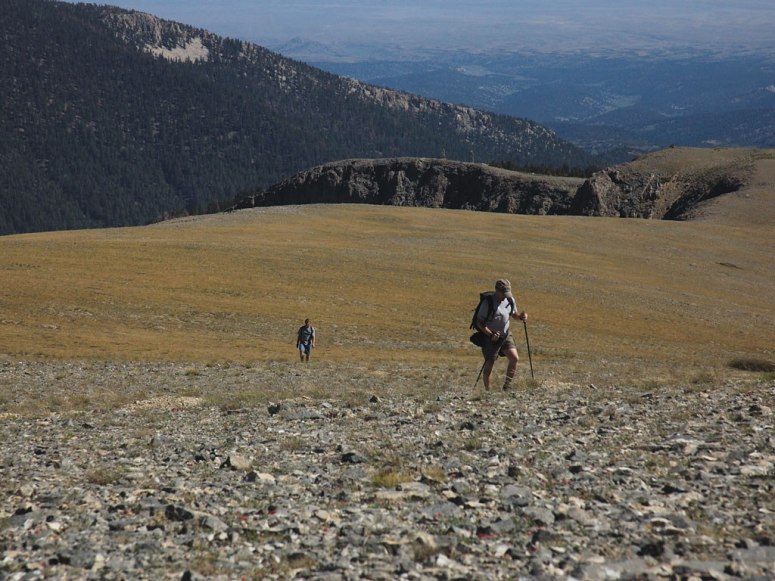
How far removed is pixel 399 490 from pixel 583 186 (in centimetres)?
14145

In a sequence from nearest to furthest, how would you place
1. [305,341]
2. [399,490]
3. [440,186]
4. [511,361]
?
[399,490], [511,361], [305,341], [440,186]

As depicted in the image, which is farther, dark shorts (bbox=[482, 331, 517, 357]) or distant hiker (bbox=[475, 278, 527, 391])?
dark shorts (bbox=[482, 331, 517, 357])

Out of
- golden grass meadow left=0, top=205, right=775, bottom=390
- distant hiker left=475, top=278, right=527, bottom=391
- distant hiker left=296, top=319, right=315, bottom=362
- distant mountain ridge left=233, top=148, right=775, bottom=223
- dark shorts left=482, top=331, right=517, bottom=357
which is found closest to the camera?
distant hiker left=475, top=278, right=527, bottom=391

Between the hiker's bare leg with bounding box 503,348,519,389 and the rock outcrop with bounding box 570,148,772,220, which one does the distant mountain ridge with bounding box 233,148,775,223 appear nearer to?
the rock outcrop with bounding box 570,148,772,220

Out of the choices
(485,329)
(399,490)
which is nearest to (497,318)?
(485,329)

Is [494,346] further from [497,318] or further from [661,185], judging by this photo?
[661,185]

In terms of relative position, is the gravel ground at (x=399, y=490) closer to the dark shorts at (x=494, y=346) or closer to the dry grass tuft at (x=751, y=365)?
the dark shorts at (x=494, y=346)

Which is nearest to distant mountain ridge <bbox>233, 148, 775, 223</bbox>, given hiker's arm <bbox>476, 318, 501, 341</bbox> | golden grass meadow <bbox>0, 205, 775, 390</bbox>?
golden grass meadow <bbox>0, 205, 775, 390</bbox>

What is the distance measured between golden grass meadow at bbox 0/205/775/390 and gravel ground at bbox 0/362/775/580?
34.5 ft

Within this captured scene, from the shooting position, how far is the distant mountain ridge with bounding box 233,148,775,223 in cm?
13300

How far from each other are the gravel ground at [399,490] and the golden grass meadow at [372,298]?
1052 centimetres

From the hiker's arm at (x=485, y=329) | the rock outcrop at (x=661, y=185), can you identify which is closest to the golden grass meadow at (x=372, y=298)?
the hiker's arm at (x=485, y=329)

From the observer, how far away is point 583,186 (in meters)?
146

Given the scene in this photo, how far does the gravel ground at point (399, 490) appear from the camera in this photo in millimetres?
8156
